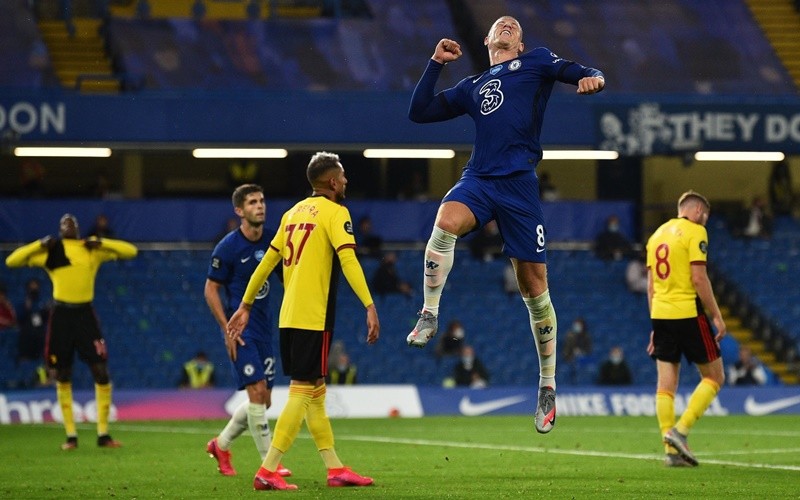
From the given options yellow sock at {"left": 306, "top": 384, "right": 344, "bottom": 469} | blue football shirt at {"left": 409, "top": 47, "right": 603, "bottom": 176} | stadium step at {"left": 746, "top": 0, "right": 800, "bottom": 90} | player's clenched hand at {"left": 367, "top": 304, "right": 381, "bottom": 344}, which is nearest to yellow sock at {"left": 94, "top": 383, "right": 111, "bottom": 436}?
yellow sock at {"left": 306, "top": 384, "right": 344, "bottom": 469}

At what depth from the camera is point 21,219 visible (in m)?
26.0

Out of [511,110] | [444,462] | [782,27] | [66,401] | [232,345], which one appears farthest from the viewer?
[782,27]

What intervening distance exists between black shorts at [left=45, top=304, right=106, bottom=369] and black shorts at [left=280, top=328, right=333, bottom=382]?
599cm

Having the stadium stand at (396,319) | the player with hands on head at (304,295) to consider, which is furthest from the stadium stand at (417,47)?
the player with hands on head at (304,295)

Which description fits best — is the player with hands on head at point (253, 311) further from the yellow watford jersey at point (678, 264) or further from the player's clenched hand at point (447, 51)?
the yellow watford jersey at point (678, 264)

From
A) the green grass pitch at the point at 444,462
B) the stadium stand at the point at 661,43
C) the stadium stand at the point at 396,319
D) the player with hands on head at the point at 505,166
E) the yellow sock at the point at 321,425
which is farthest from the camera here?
the stadium stand at the point at 661,43

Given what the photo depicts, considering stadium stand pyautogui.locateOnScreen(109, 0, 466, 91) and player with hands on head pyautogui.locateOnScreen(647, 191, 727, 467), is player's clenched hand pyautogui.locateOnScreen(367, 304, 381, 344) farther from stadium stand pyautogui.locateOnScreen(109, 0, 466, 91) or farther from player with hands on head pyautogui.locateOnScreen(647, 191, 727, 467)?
stadium stand pyautogui.locateOnScreen(109, 0, 466, 91)

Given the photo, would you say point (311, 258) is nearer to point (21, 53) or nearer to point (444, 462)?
point (444, 462)

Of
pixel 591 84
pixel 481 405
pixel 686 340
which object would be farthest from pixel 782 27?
pixel 591 84

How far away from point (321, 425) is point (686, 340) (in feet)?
12.8

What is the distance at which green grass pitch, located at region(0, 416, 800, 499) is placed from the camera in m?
10.1

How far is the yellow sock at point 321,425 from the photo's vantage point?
1027 centimetres

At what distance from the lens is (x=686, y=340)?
12.7 meters

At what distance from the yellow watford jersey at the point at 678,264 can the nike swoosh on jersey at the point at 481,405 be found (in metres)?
10.1
